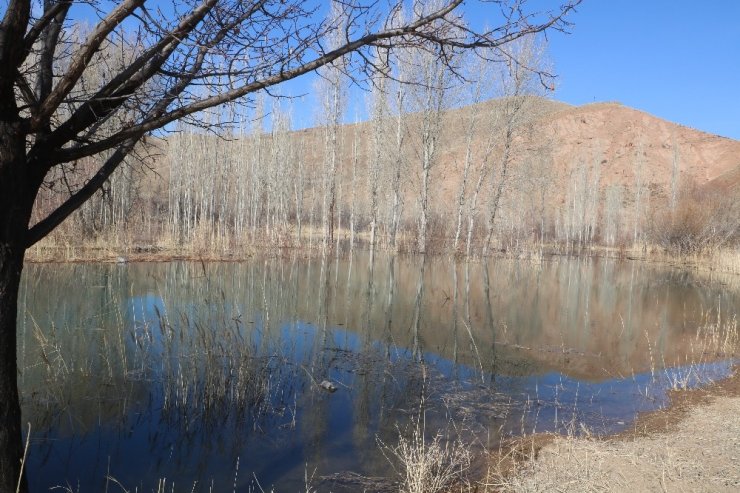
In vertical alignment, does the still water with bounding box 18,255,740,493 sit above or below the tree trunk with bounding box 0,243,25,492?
A: below

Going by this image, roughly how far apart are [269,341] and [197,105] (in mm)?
5884

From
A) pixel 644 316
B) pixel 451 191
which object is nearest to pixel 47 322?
pixel 644 316

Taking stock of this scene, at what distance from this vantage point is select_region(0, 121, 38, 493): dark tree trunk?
2389 mm

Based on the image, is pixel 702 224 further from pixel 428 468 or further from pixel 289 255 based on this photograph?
pixel 428 468

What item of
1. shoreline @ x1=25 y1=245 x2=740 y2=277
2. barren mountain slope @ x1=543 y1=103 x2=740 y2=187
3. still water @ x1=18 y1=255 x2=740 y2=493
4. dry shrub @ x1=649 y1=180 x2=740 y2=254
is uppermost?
barren mountain slope @ x1=543 y1=103 x2=740 y2=187

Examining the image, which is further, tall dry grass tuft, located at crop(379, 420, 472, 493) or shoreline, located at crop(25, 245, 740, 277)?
shoreline, located at crop(25, 245, 740, 277)

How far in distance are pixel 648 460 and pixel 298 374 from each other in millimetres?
4223

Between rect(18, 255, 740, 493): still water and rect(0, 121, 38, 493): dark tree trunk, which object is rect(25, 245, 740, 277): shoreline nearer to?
rect(18, 255, 740, 493): still water

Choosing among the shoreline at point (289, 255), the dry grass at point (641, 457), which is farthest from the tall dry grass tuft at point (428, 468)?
the shoreline at point (289, 255)

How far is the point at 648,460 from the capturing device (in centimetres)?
425

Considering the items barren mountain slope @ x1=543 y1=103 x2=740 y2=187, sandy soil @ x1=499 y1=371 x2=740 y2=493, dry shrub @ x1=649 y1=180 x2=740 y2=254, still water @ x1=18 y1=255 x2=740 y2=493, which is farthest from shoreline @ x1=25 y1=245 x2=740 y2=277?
barren mountain slope @ x1=543 y1=103 x2=740 y2=187

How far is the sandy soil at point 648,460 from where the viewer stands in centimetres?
375

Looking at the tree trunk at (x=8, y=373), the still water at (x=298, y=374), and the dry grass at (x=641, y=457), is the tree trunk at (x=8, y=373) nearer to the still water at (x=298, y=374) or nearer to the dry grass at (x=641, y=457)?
the still water at (x=298, y=374)

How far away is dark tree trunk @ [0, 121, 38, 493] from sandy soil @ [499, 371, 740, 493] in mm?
3223
